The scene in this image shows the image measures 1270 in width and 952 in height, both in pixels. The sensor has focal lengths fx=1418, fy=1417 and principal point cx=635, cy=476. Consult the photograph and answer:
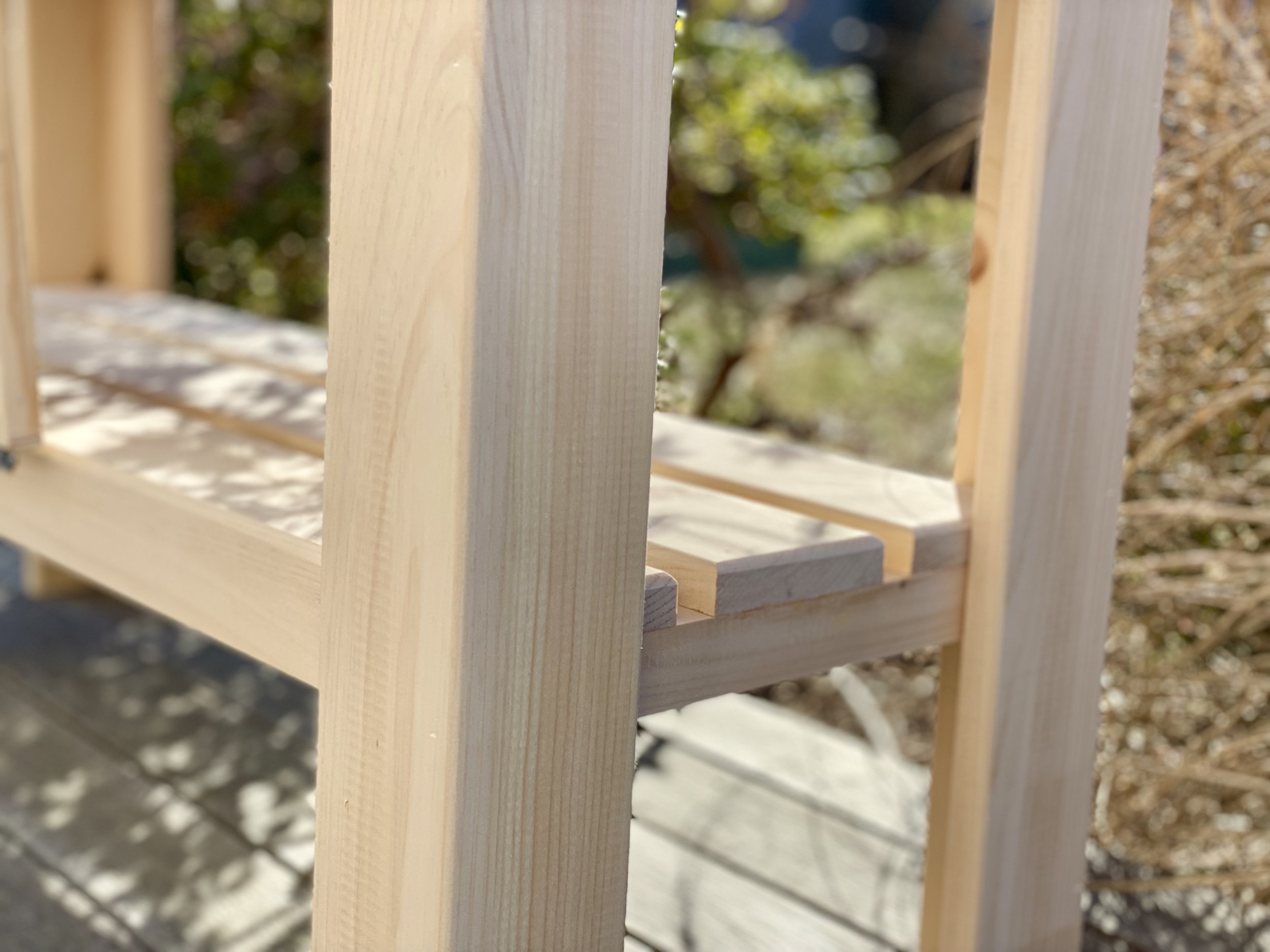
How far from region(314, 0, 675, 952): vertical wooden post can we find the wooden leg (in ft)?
5.14

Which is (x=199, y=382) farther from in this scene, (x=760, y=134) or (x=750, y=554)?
(x=760, y=134)

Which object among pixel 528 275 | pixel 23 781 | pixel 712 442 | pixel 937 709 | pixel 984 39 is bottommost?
pixel 23 781

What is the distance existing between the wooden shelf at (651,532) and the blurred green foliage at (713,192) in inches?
66.8

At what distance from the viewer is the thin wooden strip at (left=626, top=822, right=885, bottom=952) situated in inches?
53.5

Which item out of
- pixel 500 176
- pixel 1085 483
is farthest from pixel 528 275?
pixel 1085 483

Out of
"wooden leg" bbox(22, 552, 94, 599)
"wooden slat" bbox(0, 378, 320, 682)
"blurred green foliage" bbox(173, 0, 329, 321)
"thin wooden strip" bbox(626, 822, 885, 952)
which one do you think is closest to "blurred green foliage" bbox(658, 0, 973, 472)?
"blurred green foliage" bbox(173, 0, 329, 321)

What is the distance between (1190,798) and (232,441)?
1072mm

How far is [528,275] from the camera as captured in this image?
76cm

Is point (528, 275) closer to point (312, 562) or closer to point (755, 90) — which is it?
point (312, 562)

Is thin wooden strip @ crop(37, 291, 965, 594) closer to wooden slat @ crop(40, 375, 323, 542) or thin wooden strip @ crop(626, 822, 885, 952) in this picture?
wooden slat @ crop(40, 375, 323, 542)

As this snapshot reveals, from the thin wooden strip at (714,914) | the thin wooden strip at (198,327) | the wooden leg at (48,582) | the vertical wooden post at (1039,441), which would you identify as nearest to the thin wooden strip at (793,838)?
the thin wooden strip at (714,914)

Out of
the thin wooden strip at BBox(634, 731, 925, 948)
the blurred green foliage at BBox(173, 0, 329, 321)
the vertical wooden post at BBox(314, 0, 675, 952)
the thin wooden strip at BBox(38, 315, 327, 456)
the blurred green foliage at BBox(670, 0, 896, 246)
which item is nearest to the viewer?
the vertical wooden post at BBox(314, 0, 675, 952)

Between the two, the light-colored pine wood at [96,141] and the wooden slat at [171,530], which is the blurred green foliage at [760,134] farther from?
the wooden slat at [171,530]

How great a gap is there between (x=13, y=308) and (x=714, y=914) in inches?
33.6
